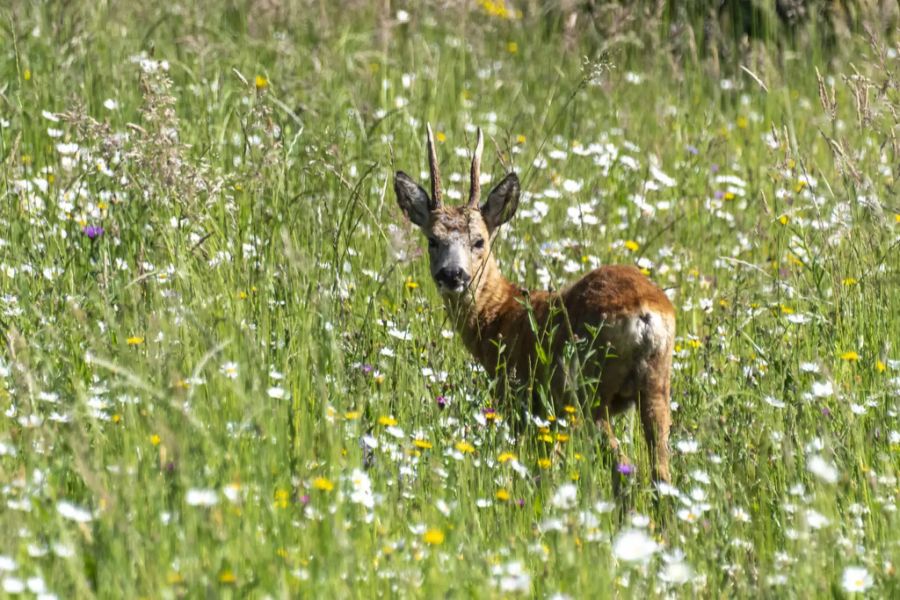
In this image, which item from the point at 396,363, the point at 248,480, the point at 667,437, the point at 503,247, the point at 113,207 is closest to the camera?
the point at 248,480

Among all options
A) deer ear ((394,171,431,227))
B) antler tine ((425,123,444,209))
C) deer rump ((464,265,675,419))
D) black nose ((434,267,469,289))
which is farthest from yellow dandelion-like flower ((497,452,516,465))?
deer ear ((394,171,431,227))

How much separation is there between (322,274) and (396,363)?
14.9 inches

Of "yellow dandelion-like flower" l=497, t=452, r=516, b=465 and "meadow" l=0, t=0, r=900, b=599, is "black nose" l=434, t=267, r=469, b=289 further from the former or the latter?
"yellow dandelion-like flower" l=497, t=452, r=516, b=465

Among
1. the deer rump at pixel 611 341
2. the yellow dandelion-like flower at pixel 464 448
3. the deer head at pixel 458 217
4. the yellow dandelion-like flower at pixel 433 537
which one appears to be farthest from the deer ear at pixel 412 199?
the yellow dandelion-like flower at pixel 433 537

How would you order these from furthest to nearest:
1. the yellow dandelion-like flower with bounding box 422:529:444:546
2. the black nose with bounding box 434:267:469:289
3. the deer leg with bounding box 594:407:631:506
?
the black nose with bounding box 434:267:469:289 < the deer leg with bounding box 594:407:631:506 < the yellow dandelion-like flower with bounding box 422:529:444:546

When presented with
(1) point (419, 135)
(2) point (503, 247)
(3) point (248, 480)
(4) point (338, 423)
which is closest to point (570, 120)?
(1) point (419, 135)

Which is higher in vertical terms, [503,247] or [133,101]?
[133,101]

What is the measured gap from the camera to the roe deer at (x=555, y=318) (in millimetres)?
4785

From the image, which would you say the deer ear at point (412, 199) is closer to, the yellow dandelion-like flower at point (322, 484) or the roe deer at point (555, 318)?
the roe deer at point (555, 318)

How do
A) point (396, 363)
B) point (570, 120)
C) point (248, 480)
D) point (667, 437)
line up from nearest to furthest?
point (248, 480)
point (396, 363)
point (667, 437)
point (570, 120)

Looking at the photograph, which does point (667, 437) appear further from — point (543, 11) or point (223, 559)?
point (543, 11)

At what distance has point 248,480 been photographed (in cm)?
328

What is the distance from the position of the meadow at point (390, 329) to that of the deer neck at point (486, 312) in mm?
162

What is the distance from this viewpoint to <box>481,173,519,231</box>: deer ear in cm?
583
